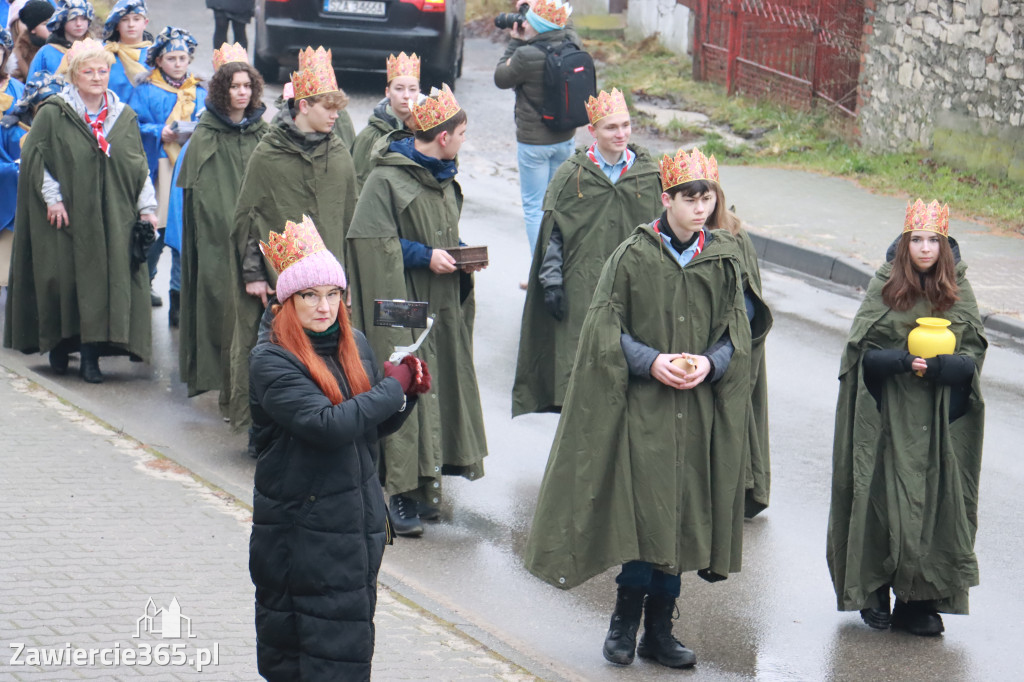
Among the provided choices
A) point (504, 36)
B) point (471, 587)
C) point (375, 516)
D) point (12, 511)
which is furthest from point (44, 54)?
point (504, 36)

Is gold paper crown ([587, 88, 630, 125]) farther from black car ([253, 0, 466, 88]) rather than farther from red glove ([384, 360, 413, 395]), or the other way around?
black car ([253, 0, 466, 88])

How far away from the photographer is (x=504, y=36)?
24.4 meters

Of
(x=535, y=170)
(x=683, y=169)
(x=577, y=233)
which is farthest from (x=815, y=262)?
(x=683, y=169)

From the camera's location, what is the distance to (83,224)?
9312mm

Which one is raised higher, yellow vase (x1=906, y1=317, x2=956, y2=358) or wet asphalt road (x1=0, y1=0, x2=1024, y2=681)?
yellow vase (x1=906, y1=317, x2=956, y2=358)

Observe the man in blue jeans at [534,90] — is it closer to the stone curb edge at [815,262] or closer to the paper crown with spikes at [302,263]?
the stone curb edge at [815,262]

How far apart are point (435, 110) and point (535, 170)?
4.64 meters

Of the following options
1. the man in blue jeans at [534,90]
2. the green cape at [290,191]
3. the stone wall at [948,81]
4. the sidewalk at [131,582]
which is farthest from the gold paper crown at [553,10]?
the stone wall at [948,81]

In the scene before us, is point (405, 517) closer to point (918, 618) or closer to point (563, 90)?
point (918, 618)

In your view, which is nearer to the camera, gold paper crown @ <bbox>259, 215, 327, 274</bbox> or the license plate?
gold paper crown @ <bbox>259, 215, 327, 274</bbox>

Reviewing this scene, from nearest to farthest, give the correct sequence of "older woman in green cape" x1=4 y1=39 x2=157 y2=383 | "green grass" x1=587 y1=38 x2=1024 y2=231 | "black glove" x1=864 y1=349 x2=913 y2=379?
"black glove" x1=864 y1=349 x2=913 y2=379, "older woman in green cape" x1=4 y1=39 x2=157 y2=383, "green grass" x1=587 y1=38 x2=1024 y2=231

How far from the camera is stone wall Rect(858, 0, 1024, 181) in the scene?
48.9 feet

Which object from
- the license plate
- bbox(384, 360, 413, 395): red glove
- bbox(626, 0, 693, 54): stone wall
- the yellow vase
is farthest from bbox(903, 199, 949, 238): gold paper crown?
bbox(626, 0, 693, 54): stone wall

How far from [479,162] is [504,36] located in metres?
8.28
